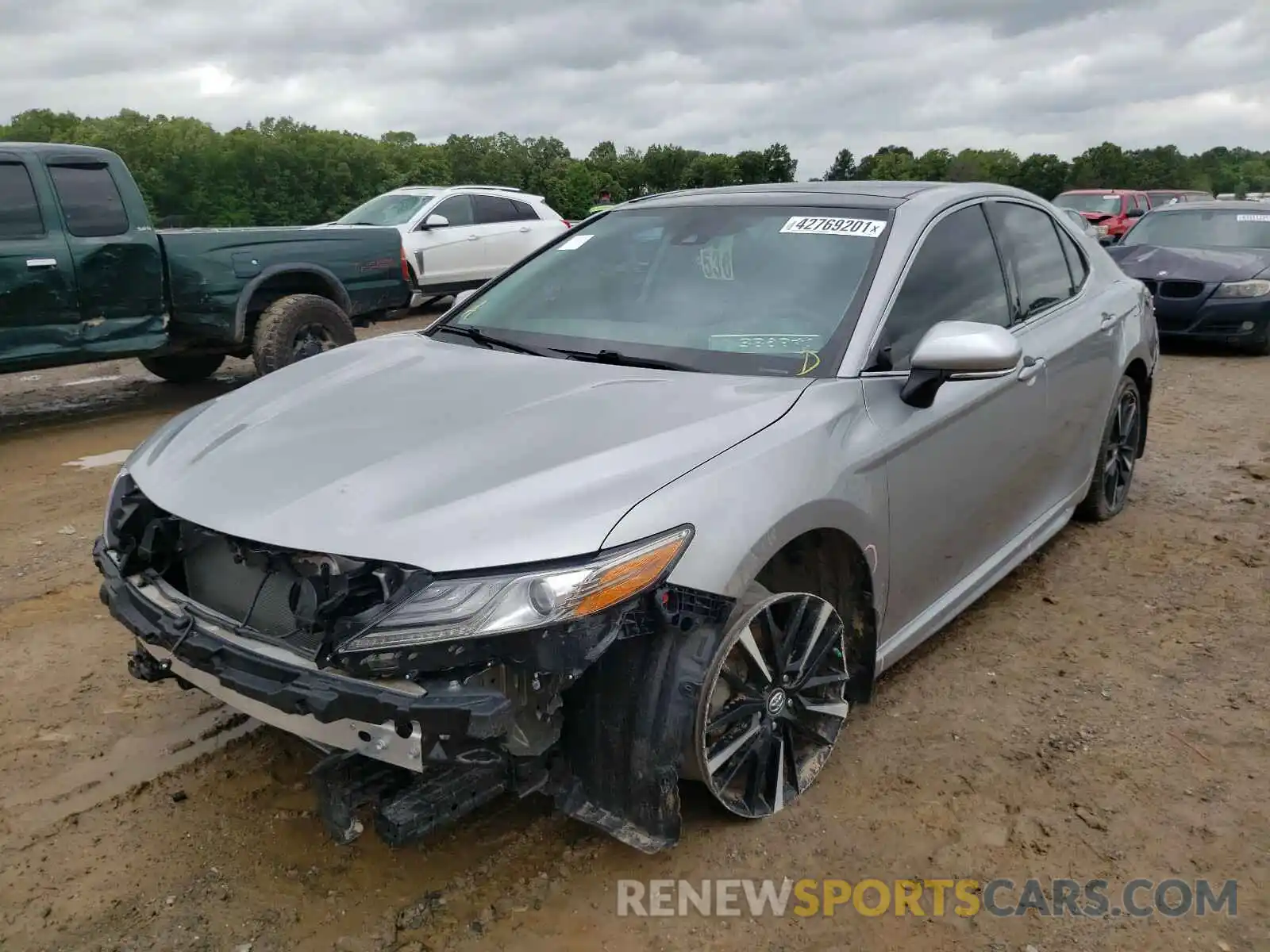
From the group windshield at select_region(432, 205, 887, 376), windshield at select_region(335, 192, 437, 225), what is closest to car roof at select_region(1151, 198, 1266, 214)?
windshield at select_region(335, 192, 437, 225)

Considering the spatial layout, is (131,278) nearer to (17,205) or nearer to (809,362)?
(17,205)

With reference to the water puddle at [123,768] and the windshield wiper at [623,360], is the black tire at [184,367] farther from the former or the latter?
the windshield wiper at [623,360]

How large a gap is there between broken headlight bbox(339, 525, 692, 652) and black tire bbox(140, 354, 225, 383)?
772 centimetres

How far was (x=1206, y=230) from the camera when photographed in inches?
448

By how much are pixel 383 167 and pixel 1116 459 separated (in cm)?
2425

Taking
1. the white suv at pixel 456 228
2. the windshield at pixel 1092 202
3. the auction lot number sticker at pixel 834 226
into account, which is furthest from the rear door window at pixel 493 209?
the windshield at pixel 1092 202

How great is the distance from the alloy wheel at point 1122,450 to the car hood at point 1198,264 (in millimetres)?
5857

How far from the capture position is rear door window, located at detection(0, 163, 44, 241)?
7.00m

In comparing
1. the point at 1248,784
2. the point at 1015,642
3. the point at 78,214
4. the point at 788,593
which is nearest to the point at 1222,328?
the point at 1015,642

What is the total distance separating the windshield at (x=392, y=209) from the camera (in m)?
13.2

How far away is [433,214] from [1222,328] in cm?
916

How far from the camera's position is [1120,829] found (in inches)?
111

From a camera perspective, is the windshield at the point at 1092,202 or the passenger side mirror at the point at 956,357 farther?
the windshield at the point at 1092,202

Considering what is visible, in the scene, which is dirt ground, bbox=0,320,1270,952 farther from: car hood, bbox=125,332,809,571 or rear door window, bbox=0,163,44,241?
rear door window, bbox=0,163,44,241
